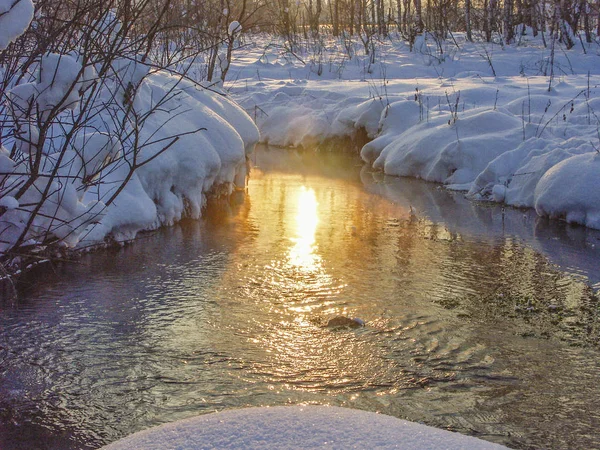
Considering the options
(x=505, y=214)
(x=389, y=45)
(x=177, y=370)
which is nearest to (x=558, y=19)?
(x=389, y=45)

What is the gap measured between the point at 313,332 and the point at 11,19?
9.45 feet

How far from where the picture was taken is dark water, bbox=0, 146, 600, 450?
3578 millimetres

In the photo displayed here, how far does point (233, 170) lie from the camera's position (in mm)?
8758

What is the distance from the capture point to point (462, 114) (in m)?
11.4

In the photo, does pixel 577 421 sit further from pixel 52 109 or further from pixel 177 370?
pixel 52 109

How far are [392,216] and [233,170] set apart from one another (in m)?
2.09

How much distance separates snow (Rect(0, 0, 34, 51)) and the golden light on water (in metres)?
3.90

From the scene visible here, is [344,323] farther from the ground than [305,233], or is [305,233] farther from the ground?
[305,233]

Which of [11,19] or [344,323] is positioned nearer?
[11,19]

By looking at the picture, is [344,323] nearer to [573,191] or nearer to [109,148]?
[109,148]

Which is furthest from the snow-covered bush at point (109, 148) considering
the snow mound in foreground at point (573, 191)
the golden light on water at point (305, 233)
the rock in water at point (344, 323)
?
the snow mound in foreground at point (573, 191)

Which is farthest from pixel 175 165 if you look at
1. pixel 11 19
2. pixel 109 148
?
pixel 11 19

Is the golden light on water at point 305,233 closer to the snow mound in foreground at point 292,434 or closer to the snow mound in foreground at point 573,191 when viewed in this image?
the snow mound in foreground at point 573,191

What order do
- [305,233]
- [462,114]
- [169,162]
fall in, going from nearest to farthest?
[305,233] → [169,162] → [462,114]
